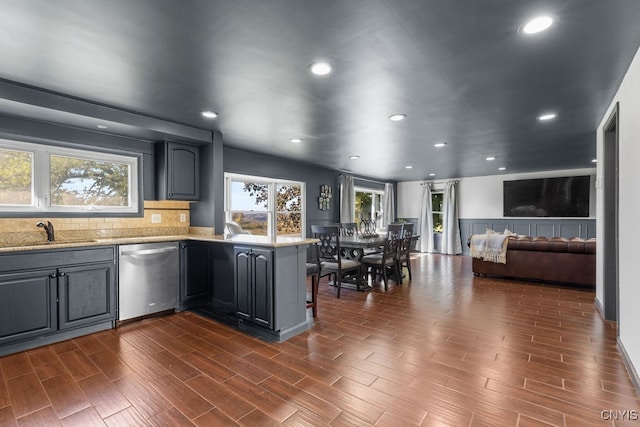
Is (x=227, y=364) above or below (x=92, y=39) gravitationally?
below

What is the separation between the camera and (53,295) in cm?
279

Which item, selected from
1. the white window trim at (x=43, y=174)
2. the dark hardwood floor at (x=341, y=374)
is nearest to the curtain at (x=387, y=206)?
the dark hardwood floor at (x=341, y=374)

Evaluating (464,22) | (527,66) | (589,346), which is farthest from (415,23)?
(589,346)

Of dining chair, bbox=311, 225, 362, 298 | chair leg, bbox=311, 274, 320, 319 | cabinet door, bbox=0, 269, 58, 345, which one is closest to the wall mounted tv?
dining chair, bbox=311, 225, 362, 298

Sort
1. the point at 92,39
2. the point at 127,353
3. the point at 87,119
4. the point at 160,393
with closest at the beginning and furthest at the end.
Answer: the point at 92,39 → the point at 160,393 → the point at 127,353 → the point at 87,119

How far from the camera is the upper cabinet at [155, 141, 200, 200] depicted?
3848mm

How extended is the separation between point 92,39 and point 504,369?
11.8 feet

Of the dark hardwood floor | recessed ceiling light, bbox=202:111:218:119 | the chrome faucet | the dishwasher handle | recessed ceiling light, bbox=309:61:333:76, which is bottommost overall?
the dark hardwood floor

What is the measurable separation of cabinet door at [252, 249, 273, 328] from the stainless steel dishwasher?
127 centimetres

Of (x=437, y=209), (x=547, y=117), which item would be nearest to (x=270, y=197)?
(x=547, y=117)

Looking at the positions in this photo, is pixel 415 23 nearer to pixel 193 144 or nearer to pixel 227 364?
pixel 227 364

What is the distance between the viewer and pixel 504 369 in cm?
229

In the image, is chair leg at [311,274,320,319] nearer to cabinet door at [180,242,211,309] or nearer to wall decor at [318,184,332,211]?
cabinet door at [180,242,211,309]

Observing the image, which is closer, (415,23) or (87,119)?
(415,23)
